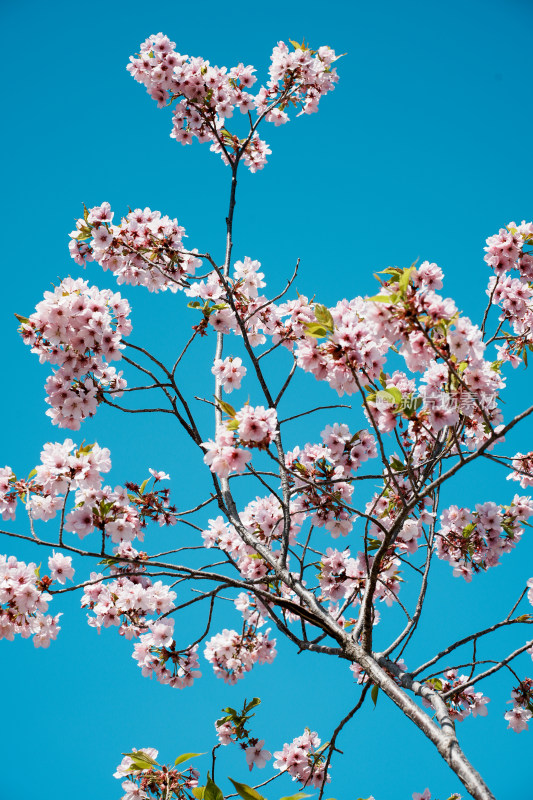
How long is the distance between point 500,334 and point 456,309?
1.80 m

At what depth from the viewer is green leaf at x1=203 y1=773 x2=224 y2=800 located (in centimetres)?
261

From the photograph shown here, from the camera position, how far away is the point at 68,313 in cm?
355

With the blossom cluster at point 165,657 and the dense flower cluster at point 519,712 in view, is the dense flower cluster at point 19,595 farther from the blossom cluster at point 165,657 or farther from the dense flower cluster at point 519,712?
the dense flower cluster at point 519,712

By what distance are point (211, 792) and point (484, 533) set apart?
325 cm

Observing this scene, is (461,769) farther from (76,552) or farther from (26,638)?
(26,638)

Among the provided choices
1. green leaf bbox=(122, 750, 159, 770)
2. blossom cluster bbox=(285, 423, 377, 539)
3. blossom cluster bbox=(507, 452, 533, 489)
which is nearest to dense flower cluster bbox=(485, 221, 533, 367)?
blossom cluster bbox=(507, 452, 533, 489)

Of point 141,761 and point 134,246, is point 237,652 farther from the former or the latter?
point 134,246

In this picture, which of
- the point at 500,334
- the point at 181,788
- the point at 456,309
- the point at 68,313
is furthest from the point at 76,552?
the point at 500,334

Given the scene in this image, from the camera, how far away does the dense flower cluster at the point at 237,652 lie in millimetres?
4812

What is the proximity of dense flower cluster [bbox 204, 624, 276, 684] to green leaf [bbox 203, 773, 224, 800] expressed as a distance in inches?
84.3


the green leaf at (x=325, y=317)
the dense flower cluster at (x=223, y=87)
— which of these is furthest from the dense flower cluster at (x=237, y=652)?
the dense flower cluster at (x=223, y=87)

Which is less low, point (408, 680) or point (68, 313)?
point (68, 313)

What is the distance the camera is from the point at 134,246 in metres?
4.66

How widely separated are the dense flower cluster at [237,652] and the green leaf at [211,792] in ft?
7.02
